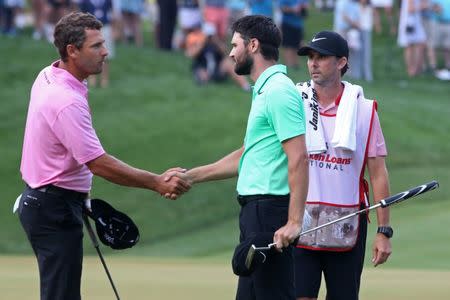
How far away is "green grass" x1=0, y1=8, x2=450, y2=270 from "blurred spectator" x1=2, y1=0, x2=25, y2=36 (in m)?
0.67

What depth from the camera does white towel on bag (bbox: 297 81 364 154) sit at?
23.2 feet

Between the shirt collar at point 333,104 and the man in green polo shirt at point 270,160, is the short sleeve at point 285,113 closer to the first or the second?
the man in green polo shirt at point 270,160

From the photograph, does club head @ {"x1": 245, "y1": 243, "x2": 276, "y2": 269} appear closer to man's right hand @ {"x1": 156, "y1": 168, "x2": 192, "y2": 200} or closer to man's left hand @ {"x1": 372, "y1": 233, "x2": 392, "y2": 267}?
man's left hand @ {"x1": 372, "y1": 233, "x2": 392, "y2": 267}

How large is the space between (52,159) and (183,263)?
470 cm

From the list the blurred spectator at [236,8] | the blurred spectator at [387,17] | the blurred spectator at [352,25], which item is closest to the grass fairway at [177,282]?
the blurred spectator at [352,25]

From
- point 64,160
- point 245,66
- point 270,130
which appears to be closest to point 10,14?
point 64,160

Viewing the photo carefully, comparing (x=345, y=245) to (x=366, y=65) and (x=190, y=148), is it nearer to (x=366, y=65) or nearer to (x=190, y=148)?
(x=190, y=148)

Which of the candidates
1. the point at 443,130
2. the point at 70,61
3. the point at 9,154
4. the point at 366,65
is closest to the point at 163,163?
the point at 9,154

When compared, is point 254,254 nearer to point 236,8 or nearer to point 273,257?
point 273,257

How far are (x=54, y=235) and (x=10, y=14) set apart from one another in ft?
58.9

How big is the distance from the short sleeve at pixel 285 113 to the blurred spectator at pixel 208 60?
14.2 meters

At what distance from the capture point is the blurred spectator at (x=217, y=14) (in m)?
22.2

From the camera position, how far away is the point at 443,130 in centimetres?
1938

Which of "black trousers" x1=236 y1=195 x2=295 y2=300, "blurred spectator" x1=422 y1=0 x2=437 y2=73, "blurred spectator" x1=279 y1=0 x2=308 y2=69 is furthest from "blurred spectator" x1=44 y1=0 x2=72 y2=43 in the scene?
"black trousers" x1=236 y1=195 x2=295 y2=300
